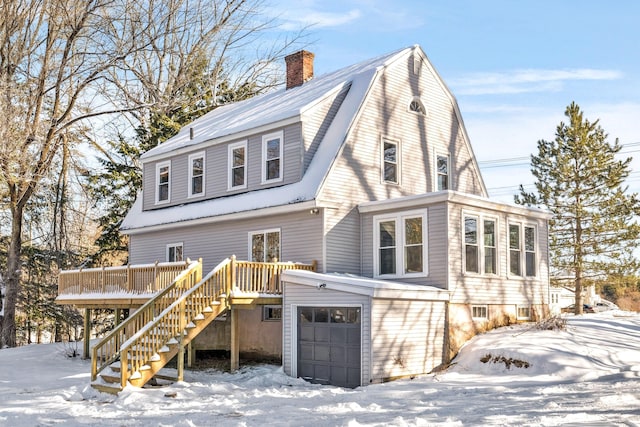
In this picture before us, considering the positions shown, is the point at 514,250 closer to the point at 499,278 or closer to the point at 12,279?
the point at 499,278

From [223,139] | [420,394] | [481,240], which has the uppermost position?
[223,139]

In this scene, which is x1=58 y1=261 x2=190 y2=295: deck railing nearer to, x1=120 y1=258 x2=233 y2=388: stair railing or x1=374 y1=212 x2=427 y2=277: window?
x1=120 y1=258 x2=233 y2=388: stair railing

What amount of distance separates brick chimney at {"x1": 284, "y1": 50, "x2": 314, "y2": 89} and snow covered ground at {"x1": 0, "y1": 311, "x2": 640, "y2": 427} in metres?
11.8

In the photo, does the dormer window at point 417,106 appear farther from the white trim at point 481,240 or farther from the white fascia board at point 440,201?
the white trim at point 481,240

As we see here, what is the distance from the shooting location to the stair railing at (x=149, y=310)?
16.5 meters

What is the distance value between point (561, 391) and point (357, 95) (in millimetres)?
11346

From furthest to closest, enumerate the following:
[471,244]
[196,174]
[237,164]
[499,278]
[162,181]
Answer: [162,181], [196,174], [237,164], [499,278], [471,244]

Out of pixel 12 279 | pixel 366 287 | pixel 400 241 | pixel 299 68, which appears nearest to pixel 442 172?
pixel 400 241

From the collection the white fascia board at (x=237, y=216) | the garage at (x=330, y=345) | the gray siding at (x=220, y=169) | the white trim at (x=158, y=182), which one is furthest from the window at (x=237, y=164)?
the garage at (x=330, y=345)

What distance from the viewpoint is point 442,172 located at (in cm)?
2370

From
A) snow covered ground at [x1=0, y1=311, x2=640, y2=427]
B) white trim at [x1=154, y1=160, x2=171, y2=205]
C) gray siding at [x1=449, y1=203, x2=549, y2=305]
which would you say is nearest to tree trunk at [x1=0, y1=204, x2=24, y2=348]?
white trim at [x1=154, y1=160, x2=171, y2=205]

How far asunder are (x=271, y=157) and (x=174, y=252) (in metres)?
5.57

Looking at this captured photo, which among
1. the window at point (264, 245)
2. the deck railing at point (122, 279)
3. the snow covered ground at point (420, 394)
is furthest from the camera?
the window at point (264, 245)

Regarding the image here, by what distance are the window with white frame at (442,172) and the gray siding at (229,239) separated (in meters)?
6.02
